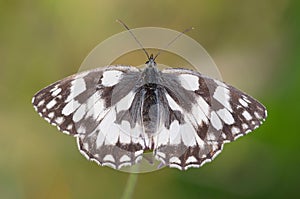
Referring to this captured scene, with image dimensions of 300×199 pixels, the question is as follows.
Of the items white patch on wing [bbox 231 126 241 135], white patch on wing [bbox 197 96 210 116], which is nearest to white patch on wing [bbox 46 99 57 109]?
white patch on wing [bbox 197 96 210 116]

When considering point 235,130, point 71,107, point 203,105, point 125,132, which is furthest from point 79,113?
point 235,130

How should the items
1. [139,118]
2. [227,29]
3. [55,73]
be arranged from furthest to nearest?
[227,29] → [55,73] → [139,118]

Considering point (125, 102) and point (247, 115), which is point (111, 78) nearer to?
point (125, 102)

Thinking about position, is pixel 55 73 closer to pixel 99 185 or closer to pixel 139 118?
pixel 99 185

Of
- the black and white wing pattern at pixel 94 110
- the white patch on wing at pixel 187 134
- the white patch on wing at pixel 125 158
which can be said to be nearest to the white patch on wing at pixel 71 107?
the black and white wing pattern at pixel 94 110

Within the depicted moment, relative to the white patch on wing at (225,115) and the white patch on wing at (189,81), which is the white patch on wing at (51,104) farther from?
the white patch on wing at (225,115)
